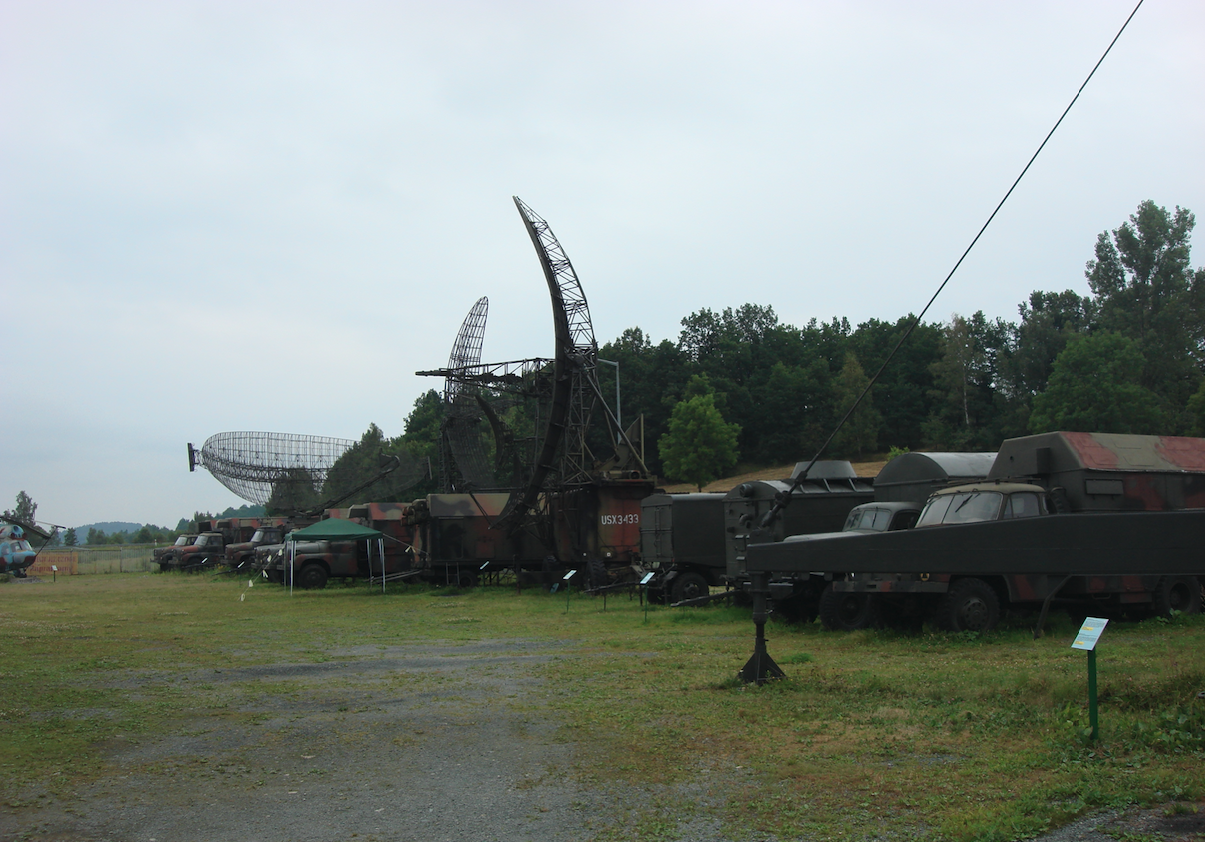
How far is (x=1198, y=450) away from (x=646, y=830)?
603 inches

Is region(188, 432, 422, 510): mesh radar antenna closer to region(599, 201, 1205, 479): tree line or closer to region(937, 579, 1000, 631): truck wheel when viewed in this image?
region(599, 201, 1205, 479): tree line

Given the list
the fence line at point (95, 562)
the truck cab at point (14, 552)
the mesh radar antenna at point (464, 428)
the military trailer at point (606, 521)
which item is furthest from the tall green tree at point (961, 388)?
the truck cab at point (14, 552)

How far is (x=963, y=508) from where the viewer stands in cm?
1464

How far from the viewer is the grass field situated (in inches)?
226

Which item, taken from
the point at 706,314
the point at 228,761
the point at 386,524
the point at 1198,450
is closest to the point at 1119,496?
the point at 1198,450

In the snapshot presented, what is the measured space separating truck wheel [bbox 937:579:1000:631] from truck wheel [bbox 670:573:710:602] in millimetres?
9103

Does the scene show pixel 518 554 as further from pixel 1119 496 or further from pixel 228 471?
pixel 228 471

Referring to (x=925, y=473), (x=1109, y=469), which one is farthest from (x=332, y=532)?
(x=1109, y=469)

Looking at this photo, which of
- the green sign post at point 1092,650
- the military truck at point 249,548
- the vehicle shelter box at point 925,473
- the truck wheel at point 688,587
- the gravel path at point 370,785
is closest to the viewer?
the gravel path at point 370,785

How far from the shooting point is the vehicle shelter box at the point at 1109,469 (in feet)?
49.2

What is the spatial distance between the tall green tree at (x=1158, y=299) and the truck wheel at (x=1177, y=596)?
47535 millimetres

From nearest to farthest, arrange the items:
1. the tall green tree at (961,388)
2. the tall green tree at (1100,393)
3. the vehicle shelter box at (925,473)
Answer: the vehicle shelter box at (925,473) → the tall green tree at (1100,393) → the tall green tree at (961,388)

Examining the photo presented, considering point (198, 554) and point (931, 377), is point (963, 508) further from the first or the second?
point (931, 377)

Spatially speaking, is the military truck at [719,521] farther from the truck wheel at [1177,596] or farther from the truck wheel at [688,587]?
the truck wheel at [1177,596]
